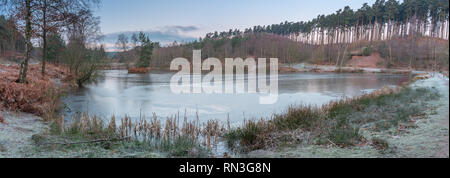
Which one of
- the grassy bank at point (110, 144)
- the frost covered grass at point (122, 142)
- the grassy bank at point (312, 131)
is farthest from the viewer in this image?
the grassy bank at point (312, 131)

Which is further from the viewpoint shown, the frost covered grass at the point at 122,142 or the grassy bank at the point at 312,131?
the grassy bank at the point at 312,131

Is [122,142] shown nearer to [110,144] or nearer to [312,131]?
[110,144]

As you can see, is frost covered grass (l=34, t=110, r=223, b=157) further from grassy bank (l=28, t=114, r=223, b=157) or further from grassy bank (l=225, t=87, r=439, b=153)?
grassy bank (l=225, t=87, r=439, b=153)

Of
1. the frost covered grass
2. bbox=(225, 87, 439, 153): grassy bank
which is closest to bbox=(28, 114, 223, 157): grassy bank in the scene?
the frost covered grass

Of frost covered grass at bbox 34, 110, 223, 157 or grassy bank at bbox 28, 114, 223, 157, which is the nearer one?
grassy bank at bbox 28, 114, 223, 157

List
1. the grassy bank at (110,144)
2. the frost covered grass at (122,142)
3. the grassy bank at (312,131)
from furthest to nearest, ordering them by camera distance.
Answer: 1. the grassy bank at (312,131)
2. the frost covered grass at (122,142)
3. the grassy bank at (110,144)

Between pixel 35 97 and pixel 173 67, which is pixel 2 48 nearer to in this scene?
pixel 173 67

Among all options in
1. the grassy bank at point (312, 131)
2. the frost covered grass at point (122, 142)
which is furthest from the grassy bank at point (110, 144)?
the grassy bank at point (312, 131)

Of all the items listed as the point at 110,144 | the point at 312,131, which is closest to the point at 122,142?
the point at 110,144

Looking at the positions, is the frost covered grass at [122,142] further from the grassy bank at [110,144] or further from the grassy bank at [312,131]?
the grassy bank at [312,131]

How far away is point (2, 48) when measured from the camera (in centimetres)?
5969

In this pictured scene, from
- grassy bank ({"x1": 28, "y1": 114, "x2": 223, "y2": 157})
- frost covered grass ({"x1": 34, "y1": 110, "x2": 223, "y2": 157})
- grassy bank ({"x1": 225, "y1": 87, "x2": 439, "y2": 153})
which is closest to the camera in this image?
grassy bank ({"x1": 28, "y1": 114, "x2": 223, "y2": 157})
